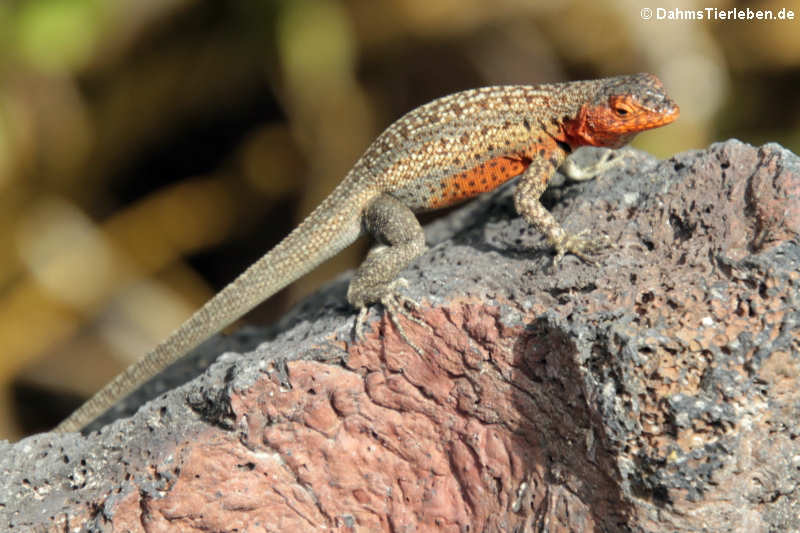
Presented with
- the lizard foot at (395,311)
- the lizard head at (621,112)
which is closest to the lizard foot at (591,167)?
the lizard head at (621,112)

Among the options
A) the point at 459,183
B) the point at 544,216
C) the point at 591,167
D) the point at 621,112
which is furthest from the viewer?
the point at 459,183

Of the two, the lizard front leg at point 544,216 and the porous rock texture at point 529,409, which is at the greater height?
A: the lizard front leg at point 544,216

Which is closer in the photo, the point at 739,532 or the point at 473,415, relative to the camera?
the point at 739,532

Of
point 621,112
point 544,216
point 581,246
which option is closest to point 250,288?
point 544,216

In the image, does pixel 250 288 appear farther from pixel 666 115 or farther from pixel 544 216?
pixel 666 115

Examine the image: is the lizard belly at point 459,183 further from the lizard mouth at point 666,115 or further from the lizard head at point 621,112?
the lizard mouth at point 666,115

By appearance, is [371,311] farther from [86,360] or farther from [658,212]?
[86,360]

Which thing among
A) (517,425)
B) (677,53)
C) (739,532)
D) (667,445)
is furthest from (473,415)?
(677,53)
